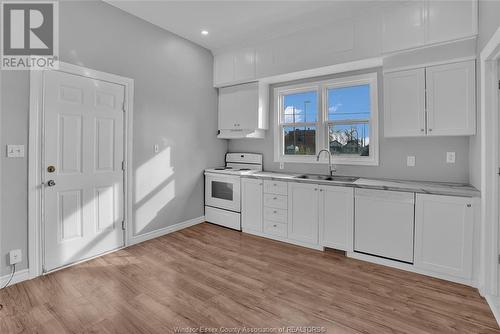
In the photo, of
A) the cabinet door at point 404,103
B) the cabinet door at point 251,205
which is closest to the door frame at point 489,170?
the cabinet door at point 404,103

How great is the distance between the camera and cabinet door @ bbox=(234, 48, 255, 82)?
4031mm

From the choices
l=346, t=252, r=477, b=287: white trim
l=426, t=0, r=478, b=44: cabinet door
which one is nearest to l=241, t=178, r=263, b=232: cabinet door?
l=346, t=252, r=477, b=287: white trim

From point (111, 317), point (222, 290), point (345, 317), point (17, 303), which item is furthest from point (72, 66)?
point (345, 317)

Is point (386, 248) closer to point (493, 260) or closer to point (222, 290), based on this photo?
point (493, 260)

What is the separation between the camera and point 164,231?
150 inches

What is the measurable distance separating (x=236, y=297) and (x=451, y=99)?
2.88 m

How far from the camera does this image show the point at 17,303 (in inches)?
82.9

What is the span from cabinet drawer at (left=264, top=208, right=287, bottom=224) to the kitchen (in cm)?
4

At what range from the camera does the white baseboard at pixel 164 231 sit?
3.46m

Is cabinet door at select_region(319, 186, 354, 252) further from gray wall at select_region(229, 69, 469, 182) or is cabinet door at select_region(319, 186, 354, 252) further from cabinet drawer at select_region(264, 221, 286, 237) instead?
gray wall at select_region(229, 69, 469, 182)

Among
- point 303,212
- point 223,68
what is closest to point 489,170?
point 303,212

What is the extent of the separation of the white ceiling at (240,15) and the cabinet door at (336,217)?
2.18 m

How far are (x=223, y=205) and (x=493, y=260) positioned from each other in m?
3.26

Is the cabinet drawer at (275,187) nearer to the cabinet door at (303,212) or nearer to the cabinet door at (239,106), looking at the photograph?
the cabinet door at (303,212)
